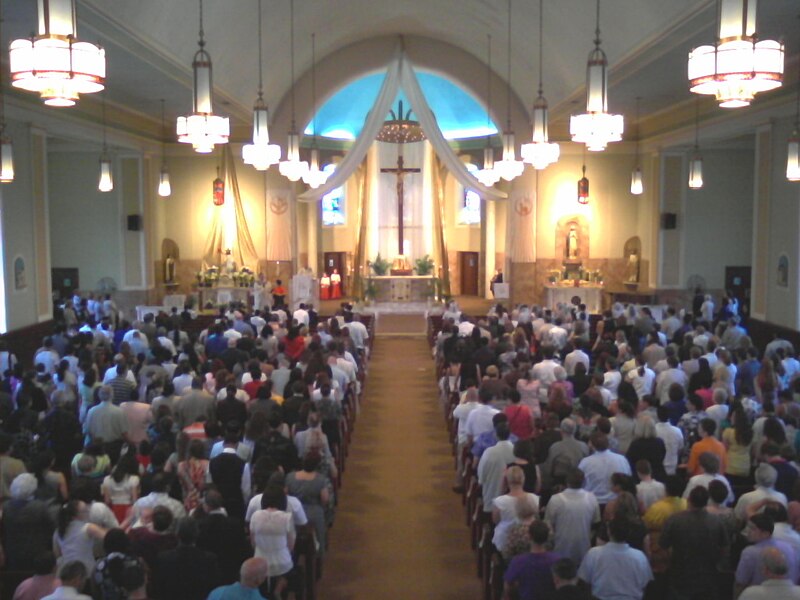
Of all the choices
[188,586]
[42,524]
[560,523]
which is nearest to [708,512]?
[560,523]

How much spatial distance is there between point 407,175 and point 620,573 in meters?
25.9

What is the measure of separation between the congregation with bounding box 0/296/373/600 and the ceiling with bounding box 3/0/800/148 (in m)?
4.47

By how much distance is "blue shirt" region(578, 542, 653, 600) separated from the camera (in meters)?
5.57

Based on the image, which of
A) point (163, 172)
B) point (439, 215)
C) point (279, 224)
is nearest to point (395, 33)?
point (279, 224)

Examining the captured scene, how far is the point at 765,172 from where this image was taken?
17375mm

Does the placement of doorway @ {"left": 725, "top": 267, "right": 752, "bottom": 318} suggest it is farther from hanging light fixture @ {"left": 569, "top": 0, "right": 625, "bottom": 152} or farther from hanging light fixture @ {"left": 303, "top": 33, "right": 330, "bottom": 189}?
hanging light fixture @ {"left": 569, "top": 0, "right": 625, "bottom": 152}

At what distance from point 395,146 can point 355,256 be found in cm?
419

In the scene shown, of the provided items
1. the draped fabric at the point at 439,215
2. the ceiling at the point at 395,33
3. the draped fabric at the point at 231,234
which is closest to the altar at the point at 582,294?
the ceiling at the point at 395,33

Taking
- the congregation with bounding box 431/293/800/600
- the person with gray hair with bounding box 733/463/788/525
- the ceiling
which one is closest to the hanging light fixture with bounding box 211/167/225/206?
the ceiling

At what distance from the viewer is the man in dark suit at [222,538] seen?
611 cm

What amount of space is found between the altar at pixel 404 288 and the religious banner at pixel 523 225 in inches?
110

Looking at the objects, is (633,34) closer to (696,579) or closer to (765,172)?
(765,172)

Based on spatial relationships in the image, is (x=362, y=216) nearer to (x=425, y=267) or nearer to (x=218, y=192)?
(x=425, y=267)

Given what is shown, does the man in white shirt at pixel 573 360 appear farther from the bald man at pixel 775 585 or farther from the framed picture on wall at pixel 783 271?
the bald man at pixel 775 585
